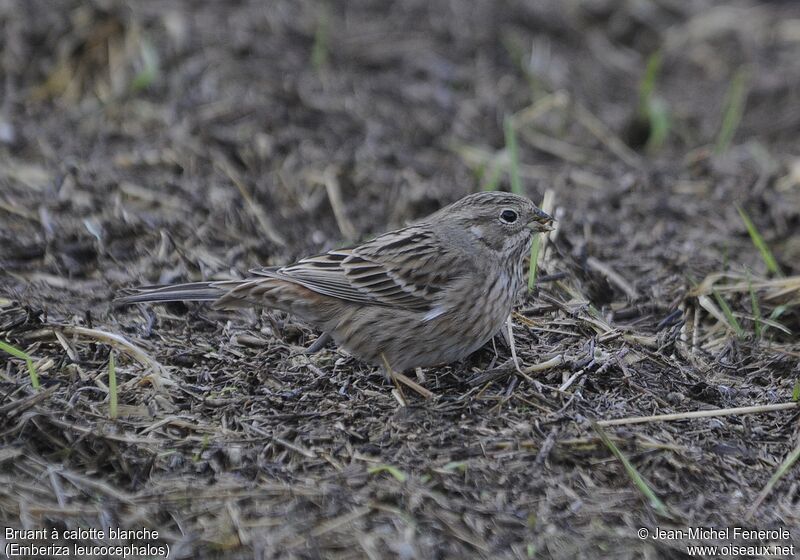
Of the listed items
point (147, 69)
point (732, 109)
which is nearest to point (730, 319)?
point (732, 109)

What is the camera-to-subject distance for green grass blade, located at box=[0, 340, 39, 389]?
4559mm

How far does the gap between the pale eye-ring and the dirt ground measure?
0.57 m

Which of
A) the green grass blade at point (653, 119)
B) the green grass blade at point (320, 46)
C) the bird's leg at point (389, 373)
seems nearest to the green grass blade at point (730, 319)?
the bird's leg at point (389, 373)

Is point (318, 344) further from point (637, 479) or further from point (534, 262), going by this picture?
point (637, 479)

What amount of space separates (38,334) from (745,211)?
4919 millimetres

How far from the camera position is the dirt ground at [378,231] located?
4.09 m

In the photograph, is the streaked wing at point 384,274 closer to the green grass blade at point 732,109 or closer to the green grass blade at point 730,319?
the green grass blade at point 730,319

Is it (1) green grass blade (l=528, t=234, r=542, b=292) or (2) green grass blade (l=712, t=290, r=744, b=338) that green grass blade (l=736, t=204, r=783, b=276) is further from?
(1) green grass blade (l=528, t=234, r=542, b=292)

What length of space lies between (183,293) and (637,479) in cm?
243

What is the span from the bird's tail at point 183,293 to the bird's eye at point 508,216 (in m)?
1.46

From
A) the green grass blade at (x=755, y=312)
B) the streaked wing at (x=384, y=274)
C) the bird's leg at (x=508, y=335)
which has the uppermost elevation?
the streaked wing at (x=384, y=274)

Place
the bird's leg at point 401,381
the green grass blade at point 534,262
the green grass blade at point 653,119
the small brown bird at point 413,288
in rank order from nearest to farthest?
the bird's leg at point 401,381, the small brown bird at point 413,288, the green grass blade at point 534,262, the green grass blade at point 653,119

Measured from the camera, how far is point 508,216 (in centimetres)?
532

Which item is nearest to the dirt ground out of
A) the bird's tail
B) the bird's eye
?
the bird's tail
